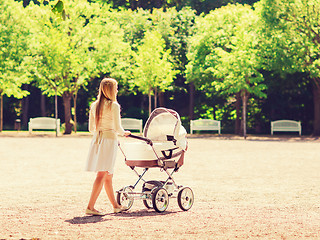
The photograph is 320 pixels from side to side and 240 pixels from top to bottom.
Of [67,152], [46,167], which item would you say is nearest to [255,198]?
[46,167]

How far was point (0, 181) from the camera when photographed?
1295 centimetres

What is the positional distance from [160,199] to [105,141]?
3.92 ft

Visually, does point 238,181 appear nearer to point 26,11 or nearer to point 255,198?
point 255,198

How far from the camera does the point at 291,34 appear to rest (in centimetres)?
3353

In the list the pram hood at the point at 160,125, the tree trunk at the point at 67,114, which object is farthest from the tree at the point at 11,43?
the pram hood at the point at 160,125

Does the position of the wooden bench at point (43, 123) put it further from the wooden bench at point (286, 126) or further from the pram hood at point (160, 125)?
the pram hood at point (160, 125)

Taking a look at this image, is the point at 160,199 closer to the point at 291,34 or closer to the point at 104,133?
the point at 104,133

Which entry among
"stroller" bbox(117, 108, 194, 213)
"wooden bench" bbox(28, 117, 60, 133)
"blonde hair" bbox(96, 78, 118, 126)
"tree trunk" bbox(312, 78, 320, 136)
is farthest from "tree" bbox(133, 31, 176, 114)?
"blonde hair" bbox(96, 78, 118, 126)

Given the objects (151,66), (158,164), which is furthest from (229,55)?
(158,164)

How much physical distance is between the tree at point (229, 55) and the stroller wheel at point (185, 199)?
2538 centimetres

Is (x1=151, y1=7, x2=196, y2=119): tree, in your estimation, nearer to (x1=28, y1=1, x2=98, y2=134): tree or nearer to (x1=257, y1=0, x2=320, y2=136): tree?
(x1=28, y1=1, x2=98, y2=134): tree

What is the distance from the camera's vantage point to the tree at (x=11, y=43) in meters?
37.0

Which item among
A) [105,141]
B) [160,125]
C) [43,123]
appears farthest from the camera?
[43,123]

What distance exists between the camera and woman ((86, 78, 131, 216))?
325 inches
